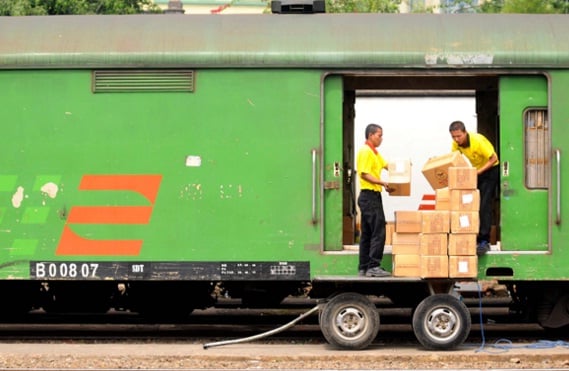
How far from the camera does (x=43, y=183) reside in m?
12.5

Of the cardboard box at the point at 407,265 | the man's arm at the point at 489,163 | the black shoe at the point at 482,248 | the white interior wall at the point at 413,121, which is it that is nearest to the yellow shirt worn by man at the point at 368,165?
the cardboard box at the point at 407,265

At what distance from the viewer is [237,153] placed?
12.4 metres

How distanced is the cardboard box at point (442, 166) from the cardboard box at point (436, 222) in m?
0.41

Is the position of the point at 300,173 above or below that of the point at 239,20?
below

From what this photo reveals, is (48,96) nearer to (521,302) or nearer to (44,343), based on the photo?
(44,343)

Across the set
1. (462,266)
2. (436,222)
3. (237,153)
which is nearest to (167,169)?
(237,153)

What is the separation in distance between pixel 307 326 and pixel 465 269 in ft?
10.1

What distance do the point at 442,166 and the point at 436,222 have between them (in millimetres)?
576

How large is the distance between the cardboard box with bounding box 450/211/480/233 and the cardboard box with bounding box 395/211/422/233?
1.08 feet

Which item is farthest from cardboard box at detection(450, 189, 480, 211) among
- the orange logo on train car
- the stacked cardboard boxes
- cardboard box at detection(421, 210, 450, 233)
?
the orange logo on train car

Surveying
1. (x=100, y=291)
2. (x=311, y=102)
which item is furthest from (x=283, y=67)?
(x=100, y=291)

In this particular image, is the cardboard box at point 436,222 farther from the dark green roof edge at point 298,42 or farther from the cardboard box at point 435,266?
the dark green roof edge at point 298,42

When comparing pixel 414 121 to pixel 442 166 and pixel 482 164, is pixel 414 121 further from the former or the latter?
pixel 442 166

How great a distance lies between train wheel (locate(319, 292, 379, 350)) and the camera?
12.3m
